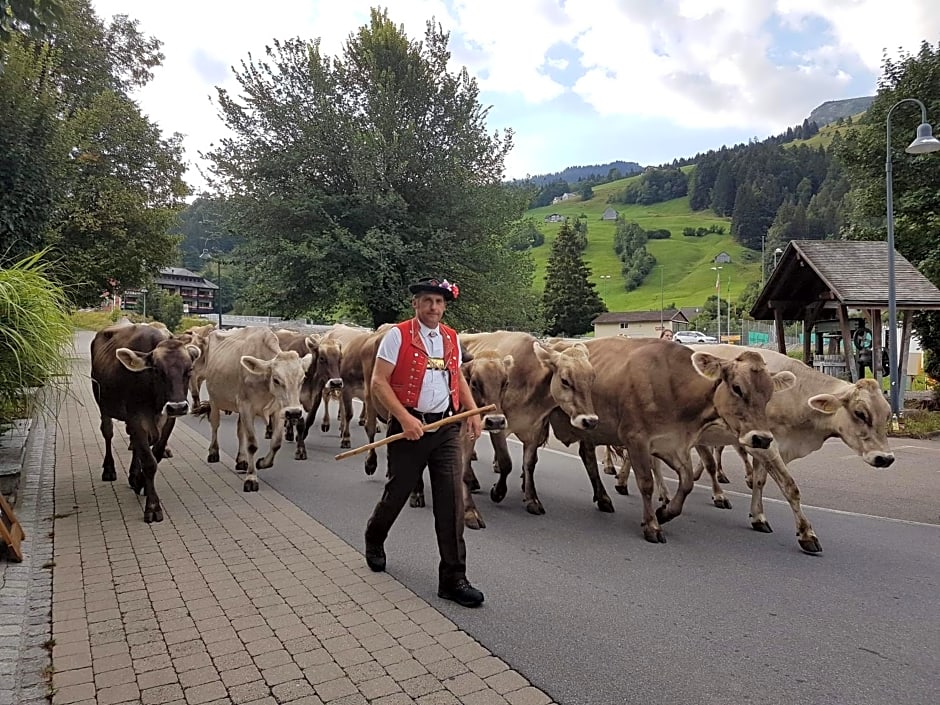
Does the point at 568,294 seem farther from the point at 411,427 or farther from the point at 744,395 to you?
the point at 411,427

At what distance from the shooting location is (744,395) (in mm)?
6301

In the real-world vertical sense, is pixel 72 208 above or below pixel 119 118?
below

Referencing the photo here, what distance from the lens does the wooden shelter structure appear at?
15491mm

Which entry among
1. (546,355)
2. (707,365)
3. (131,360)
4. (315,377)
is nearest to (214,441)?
(315,377)

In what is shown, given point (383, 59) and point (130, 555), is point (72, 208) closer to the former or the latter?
point (383, 59)

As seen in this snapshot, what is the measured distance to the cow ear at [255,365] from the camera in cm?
898

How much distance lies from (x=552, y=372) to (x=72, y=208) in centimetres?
1647

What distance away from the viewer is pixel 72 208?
Answer: 18.6 metres

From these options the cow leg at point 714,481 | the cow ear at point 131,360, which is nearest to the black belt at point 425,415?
the cow ear at point 131,360

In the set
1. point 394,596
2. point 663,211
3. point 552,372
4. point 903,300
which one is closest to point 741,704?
point 394,596

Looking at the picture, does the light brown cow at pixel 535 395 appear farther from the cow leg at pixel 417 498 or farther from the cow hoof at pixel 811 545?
the cow hoof at pixel 811 545

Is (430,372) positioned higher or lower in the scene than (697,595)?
higher

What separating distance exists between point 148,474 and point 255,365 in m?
2.35

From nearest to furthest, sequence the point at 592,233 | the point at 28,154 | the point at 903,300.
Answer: the point at 28,154
the point at 903,300
the point at 592,233
